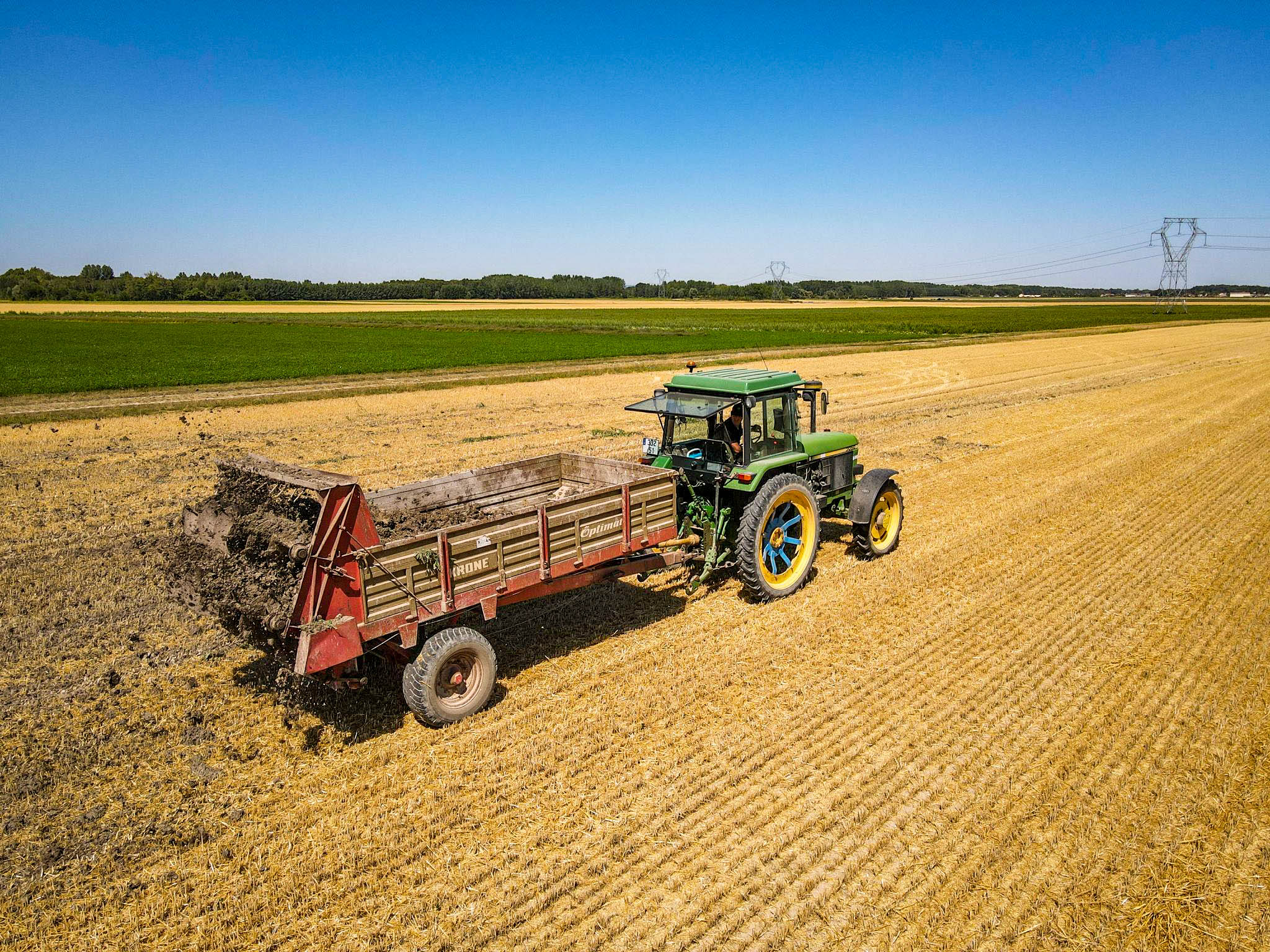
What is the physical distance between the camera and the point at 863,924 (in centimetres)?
424

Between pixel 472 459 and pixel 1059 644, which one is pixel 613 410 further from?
pixel 1059 644

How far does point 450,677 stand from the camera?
6.30 metres

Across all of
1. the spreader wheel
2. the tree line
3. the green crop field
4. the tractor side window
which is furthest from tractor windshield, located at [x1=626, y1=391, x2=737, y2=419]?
the tree line

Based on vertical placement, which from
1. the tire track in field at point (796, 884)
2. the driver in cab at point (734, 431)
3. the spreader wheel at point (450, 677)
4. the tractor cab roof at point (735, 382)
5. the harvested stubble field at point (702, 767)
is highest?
the tractor cab roof at point (735, 382)

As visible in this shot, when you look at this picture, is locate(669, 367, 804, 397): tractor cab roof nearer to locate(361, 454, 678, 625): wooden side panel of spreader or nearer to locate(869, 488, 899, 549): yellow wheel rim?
locate(361, 454, 678, 625): wooden side panel of spreader

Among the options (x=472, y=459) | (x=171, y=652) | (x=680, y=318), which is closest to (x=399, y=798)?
(x=171, y=652)

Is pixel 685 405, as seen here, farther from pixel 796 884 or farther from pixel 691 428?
pixel 796 884

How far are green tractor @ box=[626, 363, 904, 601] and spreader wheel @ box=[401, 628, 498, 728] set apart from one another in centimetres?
272

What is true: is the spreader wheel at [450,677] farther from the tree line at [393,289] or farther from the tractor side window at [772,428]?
the tree line at [393,289]

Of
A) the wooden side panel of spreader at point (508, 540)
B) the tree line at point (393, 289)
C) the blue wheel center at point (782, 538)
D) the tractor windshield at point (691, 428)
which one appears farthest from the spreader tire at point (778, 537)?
the tree line at point (393, 289)

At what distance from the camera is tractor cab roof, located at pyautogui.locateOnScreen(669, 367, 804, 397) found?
8.34 meters

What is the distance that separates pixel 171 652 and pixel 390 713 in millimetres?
2557

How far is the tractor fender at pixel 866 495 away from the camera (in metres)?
9.57

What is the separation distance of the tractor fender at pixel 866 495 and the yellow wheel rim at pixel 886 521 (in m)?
0.36
